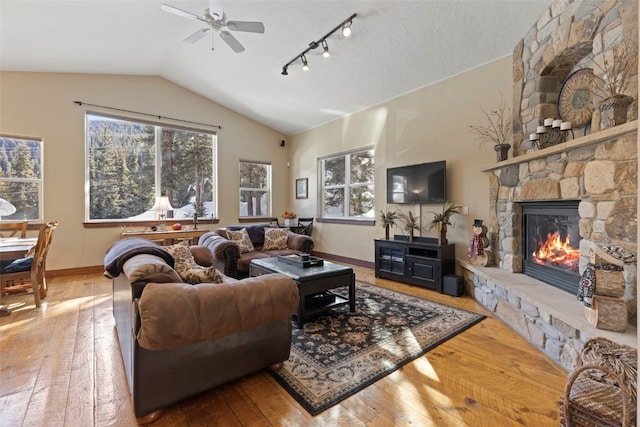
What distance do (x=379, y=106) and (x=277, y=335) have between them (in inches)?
177

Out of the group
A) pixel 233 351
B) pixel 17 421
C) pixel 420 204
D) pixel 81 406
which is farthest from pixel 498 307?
pixel 17 421

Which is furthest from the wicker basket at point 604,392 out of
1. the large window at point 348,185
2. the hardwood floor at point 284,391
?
the large window at point 348,185

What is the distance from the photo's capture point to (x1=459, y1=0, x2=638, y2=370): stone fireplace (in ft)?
6.57

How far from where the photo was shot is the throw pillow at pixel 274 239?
4.70 meters

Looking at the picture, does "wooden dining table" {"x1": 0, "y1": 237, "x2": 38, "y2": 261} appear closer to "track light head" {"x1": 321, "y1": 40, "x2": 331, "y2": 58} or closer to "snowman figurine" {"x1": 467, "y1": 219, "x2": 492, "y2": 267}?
"track light head" {"x1": 321, "y1": 40, "x2": 331, "y2": 58}

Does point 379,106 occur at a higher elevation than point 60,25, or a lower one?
lower

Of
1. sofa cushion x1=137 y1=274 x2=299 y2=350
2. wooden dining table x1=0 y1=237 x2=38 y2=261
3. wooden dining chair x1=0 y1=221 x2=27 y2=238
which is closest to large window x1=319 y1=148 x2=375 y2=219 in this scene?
sofa cushion x1=137 y1=274 x2=299 y2=350

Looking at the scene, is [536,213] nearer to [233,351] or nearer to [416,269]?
[416,269]

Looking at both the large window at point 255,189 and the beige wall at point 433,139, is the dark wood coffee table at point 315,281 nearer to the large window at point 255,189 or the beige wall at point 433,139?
the beige wall at point 433,139

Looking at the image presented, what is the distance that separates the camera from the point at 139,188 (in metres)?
5.59

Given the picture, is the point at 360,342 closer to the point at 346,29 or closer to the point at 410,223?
the point at 410,223

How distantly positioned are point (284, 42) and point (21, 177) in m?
4.56

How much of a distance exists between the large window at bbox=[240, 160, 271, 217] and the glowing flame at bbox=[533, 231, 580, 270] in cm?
559

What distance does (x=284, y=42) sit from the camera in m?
4.07
